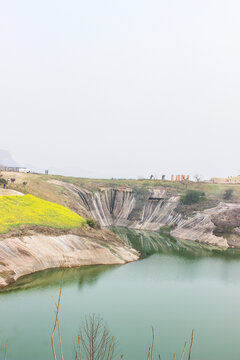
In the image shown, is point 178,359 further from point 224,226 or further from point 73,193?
point 73,193

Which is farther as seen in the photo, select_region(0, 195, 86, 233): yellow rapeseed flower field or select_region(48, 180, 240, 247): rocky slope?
select_region(48, 180, 240, 247): rocky slope

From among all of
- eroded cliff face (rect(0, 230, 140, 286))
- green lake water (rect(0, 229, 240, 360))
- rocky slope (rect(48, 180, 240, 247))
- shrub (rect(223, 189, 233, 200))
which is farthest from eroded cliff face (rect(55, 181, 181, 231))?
green lake water (rect(0, 229, 240, 360))

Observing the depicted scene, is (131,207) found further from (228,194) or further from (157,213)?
(228,194)

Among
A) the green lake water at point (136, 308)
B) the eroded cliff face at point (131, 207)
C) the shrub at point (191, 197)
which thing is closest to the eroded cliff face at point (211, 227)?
the eroded cliff face at point (131, 207)

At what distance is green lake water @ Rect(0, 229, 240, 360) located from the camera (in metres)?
20.3

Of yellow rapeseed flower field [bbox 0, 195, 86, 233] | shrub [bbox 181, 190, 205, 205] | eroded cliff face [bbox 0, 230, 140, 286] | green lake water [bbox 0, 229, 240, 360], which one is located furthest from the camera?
shrub [bbox 181, 190, 205, 205]

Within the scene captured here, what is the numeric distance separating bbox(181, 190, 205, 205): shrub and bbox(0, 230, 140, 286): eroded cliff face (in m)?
30.1

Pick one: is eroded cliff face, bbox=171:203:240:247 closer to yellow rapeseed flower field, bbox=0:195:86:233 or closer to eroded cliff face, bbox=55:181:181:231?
eroded cliff face, bbox=55:181:181:231

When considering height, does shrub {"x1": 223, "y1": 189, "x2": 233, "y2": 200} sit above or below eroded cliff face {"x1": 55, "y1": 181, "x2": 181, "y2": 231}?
above

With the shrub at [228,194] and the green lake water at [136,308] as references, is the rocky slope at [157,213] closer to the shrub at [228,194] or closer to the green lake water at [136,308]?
the shrub at [228,194]

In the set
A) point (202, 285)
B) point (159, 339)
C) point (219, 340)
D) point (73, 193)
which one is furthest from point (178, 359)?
point (73, 193)

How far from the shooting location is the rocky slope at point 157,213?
61.2m

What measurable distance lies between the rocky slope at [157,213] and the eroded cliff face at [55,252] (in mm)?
18544

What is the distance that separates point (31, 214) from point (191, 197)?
42.2 m
